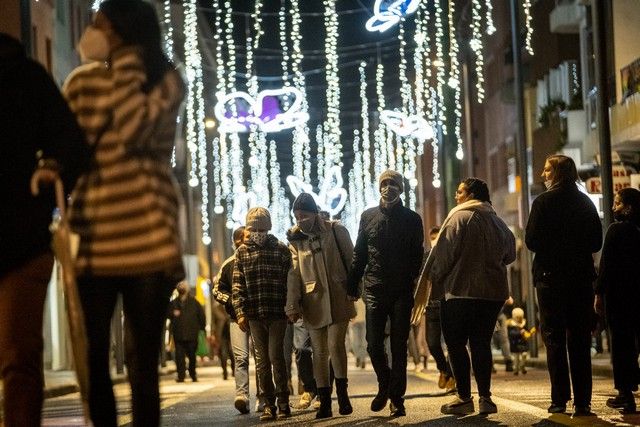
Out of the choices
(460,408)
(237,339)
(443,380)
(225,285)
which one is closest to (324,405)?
(460,408)

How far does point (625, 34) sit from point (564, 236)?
2654 centimetres

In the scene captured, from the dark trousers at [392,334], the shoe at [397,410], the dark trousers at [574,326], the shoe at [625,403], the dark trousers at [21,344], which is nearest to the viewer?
the dark trousers at [21,344]

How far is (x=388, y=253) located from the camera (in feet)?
43.6

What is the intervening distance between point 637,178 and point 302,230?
12.1 meters

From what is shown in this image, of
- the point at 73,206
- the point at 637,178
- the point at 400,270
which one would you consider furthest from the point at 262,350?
the point at 637,178

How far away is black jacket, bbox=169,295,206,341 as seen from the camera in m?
29.9

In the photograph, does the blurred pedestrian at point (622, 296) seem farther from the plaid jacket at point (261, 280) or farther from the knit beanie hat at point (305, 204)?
the plaid jacket at point (261, 280)

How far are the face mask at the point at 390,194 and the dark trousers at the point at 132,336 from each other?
6970 mm

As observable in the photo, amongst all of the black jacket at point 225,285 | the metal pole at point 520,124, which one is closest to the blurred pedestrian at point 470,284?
the black jacket at point 225,285

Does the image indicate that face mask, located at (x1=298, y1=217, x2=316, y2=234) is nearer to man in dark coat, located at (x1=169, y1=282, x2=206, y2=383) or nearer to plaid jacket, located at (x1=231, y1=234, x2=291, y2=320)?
plaid jacket, located at (x1=231, y1=234, x2=291, y2=320)

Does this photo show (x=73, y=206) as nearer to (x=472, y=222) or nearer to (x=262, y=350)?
(x=472, y=222)

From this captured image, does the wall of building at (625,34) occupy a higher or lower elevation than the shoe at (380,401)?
higher

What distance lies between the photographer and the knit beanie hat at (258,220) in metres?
14.6

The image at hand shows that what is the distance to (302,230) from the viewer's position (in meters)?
14.0
